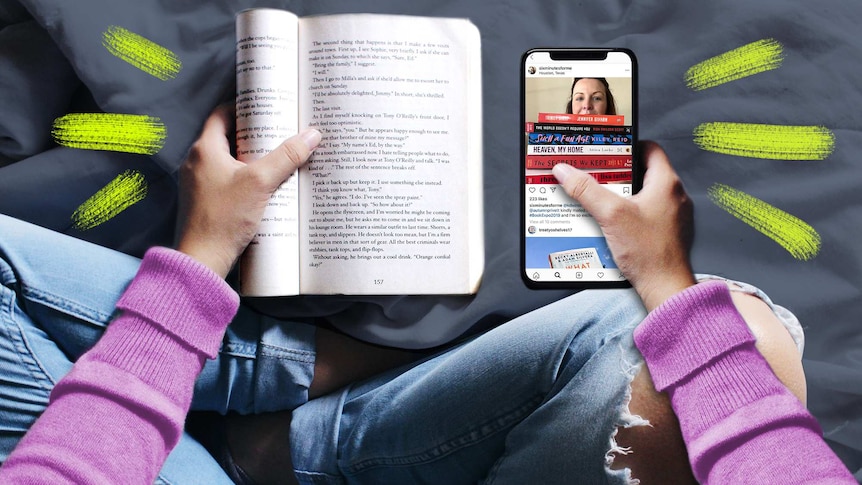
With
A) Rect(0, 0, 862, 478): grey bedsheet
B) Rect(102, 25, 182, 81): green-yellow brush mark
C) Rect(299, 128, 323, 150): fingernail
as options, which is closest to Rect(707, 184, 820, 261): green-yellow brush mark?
Rect(0, 0, 862, 478): grey bedsheet

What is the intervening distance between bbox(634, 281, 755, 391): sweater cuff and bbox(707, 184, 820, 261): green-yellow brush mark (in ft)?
0.28

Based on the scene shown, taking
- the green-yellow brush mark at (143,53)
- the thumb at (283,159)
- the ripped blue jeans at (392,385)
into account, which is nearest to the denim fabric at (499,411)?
the ripped blue jeans at (392,385)

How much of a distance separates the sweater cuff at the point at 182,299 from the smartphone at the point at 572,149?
28 centimetres

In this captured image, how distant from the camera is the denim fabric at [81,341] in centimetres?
56

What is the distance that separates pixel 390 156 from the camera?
618 millimetres

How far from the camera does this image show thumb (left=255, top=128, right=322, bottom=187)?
60 cm

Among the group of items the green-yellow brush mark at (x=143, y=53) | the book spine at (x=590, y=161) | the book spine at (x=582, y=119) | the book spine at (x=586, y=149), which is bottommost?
the book spine at (x=590, y=161)

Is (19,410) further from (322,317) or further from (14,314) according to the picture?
(322,317)

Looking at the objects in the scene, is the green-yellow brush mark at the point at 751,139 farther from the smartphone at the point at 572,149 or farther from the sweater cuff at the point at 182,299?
the sweater cuff at the point at 182,299

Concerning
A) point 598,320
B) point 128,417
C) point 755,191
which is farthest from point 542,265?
point 128,417

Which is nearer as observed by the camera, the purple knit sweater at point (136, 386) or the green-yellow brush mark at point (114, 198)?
the purple knit sweater at point (136, 386)

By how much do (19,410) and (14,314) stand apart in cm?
8

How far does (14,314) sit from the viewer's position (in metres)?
0.56

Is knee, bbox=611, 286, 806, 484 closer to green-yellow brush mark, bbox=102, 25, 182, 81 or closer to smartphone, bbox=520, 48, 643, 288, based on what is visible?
smartphone, bbox=520, 48, 643, 288
